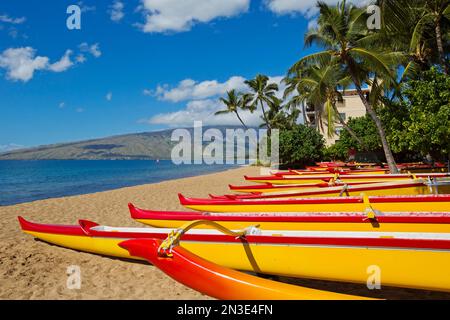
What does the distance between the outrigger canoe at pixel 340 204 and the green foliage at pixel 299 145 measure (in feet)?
63.2

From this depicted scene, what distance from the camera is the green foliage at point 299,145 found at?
2512 cm

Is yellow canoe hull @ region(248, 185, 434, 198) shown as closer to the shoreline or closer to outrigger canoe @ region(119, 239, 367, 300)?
the shoreline

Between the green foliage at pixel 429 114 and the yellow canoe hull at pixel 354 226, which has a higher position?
the green foliage at pixel 429 114

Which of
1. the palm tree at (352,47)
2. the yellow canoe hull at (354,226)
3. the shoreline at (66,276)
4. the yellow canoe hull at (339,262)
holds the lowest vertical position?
the shoreline at (66,276)

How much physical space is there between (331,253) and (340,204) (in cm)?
286

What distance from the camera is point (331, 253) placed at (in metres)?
3.01

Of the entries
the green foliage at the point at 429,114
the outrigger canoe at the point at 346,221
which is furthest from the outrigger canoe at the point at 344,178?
the outrigger canoe at the point at 346,221

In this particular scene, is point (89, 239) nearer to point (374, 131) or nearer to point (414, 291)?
point (414, 291)

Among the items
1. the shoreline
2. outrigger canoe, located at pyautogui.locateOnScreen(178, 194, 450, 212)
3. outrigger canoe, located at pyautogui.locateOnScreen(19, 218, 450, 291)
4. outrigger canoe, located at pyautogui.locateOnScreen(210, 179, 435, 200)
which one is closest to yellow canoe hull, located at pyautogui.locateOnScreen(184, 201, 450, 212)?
outrigger canoe, located at pyautogui.locateOnScreen(178, 194, 450, 212)

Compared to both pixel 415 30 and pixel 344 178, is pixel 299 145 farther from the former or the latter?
pixel 415 30

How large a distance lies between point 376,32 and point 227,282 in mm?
13629

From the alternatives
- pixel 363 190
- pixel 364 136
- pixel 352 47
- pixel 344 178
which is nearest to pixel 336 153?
pixel 364 136

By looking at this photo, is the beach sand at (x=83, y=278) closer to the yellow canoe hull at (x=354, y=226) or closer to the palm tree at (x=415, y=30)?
the yellow canoe hull at (x=354, y=226)

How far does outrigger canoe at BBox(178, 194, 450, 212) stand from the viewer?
521 centimetres
